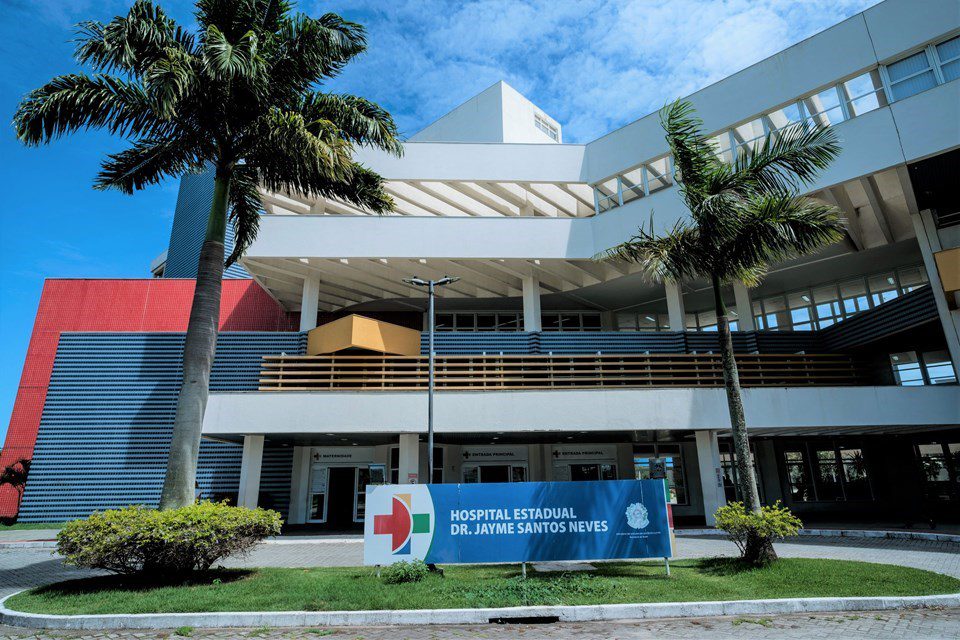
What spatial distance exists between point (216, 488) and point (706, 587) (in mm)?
18322

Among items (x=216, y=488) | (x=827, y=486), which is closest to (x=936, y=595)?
(x=827, y=486)

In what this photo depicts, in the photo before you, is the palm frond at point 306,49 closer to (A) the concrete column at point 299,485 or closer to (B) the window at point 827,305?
(A) the concrete column at point 299,485

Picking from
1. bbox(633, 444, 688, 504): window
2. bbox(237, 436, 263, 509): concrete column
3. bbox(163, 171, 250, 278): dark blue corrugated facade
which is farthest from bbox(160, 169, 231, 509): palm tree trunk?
bbox(163, 171, 250, 278): dark blue corrugated facade

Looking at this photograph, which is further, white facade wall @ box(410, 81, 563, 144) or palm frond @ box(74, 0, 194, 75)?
white facade wall @ box(410, 81, 563, 144)

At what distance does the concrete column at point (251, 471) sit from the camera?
58.8 feet

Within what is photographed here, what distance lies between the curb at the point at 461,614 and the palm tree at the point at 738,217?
352 centimetres

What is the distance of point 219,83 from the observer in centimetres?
1139

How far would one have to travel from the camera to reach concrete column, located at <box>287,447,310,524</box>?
21.7m

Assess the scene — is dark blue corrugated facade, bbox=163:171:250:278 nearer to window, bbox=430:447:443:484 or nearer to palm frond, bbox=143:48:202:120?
window, bbox=430:447:443:484

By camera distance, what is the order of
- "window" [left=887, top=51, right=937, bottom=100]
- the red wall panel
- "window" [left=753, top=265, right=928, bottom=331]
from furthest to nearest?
the red wall panel, "window" [left=753, top=265, right=928, bottom=331], "window" [left=887, top=51, right=937, bottom=100]

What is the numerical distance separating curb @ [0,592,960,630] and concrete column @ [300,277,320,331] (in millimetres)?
13568

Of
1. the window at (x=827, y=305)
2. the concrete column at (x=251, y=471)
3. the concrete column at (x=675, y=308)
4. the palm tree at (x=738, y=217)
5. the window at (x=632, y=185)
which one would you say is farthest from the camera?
the window at (x=827, y=305)

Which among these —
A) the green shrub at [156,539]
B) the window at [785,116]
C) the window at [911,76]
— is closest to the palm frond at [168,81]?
the green shrub at [156,539]

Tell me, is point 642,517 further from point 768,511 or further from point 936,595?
point 936,595
